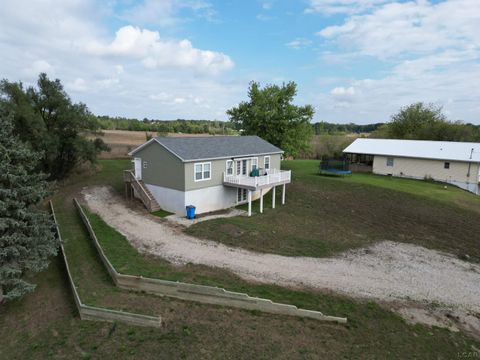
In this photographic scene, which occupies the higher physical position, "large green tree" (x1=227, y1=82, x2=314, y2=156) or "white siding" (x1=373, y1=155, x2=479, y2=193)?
"large green tree" (x1=227, y1=82, x2=314, y2=156)

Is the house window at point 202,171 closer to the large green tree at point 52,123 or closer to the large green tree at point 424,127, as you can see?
the large green tree at point 52,123

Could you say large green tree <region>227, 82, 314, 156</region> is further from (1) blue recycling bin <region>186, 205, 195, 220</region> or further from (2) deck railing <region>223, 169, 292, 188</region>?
(1) blue recycling bin <region>186, 205, 195, 220</region>

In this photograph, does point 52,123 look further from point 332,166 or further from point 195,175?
point 332,166

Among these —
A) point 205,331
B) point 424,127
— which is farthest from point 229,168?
point 424,127

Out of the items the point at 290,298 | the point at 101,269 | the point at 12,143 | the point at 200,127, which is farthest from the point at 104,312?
the point at 200,127

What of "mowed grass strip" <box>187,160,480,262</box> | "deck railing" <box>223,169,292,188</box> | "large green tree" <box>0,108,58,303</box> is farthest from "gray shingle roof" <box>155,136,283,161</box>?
"large green tree" <box>0,108,58,303</box>

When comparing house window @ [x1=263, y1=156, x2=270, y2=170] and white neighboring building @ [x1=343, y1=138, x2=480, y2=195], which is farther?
white neighboring building @ [x1=343, y1=138, x2=480, y2=195]

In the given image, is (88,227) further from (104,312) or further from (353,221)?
(353,221)
